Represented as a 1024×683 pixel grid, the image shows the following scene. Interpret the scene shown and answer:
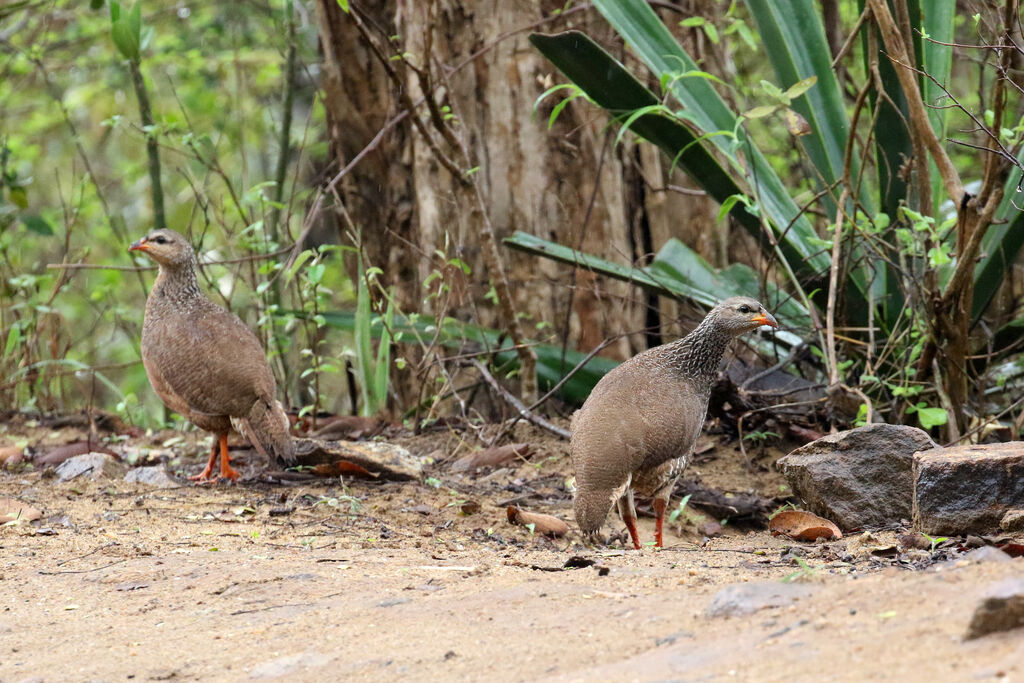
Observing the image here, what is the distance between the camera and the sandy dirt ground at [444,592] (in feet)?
8.05

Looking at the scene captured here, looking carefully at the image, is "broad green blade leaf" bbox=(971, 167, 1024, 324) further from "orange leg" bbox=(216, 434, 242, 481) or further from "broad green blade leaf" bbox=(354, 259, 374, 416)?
"orange leg" bbox=(216, 434, 242, 481)

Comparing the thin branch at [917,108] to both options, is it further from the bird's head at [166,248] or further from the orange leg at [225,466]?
the bird's head at [166,248]

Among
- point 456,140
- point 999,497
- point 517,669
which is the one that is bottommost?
point 999,497

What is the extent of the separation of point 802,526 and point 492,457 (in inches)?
81.6

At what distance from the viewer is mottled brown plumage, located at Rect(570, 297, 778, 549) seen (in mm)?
4633

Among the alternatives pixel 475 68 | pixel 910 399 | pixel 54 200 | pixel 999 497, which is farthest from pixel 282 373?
pixel 54 200

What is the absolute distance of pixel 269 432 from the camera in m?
5.98

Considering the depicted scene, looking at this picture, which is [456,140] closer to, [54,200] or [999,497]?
[999,497]

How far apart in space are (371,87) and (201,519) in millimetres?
4429

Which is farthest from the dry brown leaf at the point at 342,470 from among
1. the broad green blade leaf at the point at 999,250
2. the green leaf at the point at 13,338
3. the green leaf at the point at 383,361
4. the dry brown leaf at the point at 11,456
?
the broad green blade leaf at the point at 999,250

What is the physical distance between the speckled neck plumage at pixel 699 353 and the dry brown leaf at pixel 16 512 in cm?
309

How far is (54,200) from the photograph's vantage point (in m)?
15.6

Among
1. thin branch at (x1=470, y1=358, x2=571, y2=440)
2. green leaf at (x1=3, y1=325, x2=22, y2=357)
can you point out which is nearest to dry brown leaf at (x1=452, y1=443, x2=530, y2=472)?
thin branch at (x1=470, y1=358, x2=571, y2=440)

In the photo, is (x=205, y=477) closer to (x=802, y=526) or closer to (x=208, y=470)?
(x=208, y=470)
